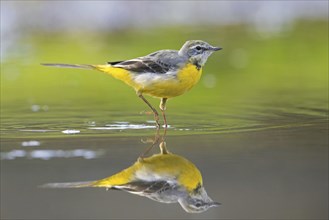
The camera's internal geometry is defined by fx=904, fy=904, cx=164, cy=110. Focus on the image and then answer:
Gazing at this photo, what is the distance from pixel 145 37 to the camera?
19.1 m

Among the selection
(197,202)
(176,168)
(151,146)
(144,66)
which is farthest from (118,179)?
(144,66)

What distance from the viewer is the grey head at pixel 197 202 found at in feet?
18.7

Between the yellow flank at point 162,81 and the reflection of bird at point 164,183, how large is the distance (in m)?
1.95

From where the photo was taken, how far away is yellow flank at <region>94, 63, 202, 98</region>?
882 cm

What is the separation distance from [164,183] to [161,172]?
0.34 metres

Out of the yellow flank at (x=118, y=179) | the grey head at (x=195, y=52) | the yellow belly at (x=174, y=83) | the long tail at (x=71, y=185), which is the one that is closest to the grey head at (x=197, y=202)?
the yellow flank at (x=118, y=179)

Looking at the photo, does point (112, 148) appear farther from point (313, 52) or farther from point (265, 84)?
point (313, 52)

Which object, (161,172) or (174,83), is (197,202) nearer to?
(161,172)

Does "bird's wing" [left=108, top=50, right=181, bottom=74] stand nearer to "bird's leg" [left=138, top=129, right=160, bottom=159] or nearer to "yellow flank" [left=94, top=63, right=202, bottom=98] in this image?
"yellow flank" [left=94, top=63, right=202, bottom=98]

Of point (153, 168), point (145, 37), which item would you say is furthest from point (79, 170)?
point (145, 37)

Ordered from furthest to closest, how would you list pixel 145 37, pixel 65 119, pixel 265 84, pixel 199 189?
1. pixel 145 37
2. pixel 265 84
3. pixel 65 119
4. pixel 199 189

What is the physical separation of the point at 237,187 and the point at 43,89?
6677 millimetres

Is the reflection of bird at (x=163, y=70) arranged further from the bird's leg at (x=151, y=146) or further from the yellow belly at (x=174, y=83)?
the bird's leg at (x=151, y=146)

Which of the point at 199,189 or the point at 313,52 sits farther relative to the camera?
the point at 313,52
